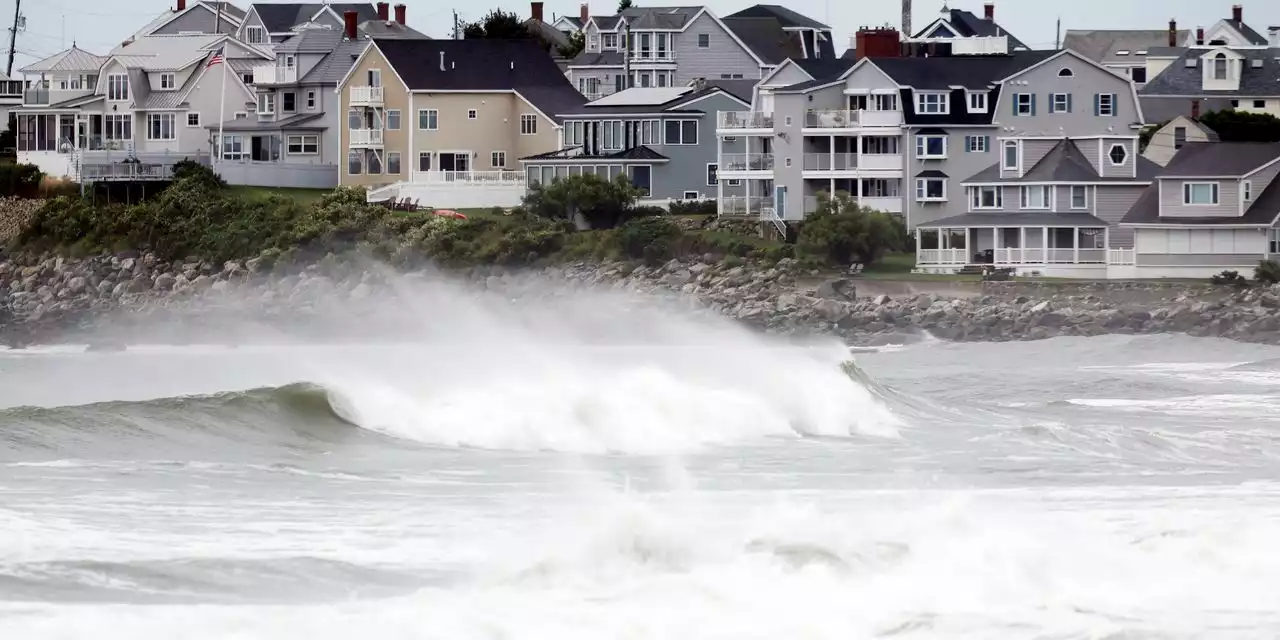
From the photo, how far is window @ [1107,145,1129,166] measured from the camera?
176 ft

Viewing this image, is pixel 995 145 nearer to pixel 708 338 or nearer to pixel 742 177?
pixel 742 177

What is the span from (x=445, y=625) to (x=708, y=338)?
26.5 meters

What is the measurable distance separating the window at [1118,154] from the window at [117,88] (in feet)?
114

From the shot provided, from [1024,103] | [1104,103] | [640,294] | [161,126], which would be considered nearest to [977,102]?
[1024,103]

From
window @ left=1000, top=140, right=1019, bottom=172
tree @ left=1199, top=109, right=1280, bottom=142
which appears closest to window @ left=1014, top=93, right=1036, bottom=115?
window @ left=1000, top=140, right=1019, bottom=172

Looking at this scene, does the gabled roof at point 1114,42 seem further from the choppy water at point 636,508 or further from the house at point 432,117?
the choppy water at point 636,508

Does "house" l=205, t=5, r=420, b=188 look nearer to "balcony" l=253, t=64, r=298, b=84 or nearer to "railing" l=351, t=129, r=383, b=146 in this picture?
"balcony" l=253, t=64, r=298, b=84

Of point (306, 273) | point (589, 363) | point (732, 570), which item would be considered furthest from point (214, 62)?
point (732, 570)

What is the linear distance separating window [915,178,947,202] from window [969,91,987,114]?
7.12 feet

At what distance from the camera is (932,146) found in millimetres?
56094

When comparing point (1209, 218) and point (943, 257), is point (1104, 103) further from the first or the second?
point (943, 257)

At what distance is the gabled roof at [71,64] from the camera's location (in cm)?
7619

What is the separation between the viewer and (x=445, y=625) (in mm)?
12969

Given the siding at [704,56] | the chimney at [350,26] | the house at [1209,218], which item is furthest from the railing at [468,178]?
the house at [1209,218]
